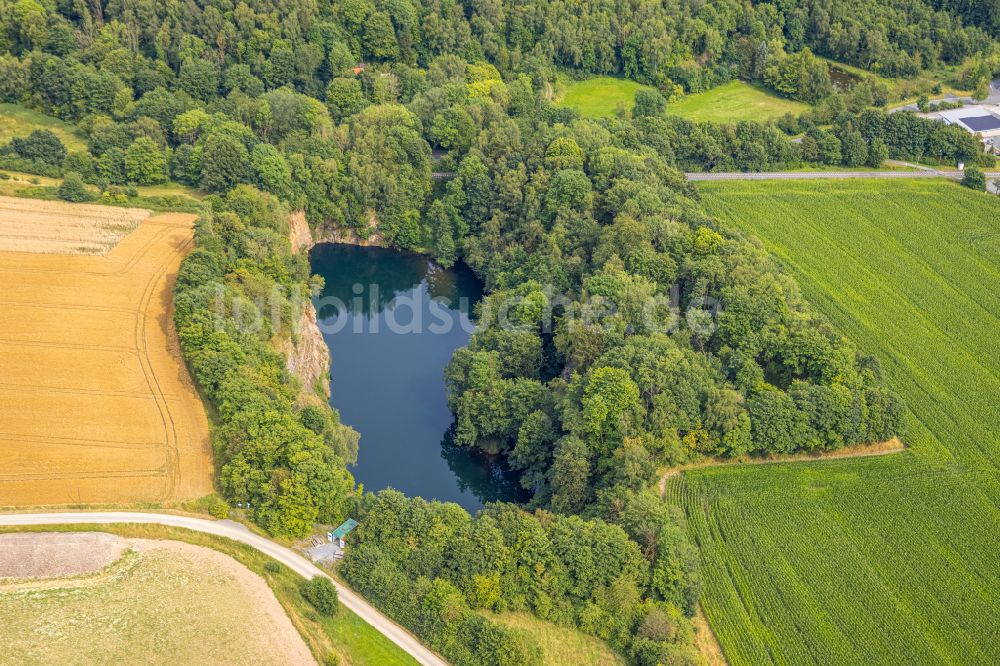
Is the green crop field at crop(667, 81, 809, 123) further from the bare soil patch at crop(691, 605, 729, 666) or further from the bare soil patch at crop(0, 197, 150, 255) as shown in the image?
the bare soil patch at crop(691, 605, 729, 666)

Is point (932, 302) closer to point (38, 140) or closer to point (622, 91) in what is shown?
point (622, 91)

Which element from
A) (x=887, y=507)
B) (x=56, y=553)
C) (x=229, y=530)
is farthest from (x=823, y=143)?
(x=56, y=553)

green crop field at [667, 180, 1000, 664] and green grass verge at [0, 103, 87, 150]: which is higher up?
green grass verge at [0, 103, 87, 150]

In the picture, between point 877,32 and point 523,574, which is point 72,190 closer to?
point 523,574

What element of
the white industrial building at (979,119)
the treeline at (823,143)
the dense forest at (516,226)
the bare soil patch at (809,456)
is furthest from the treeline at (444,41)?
the bare soil patch at (809,456)

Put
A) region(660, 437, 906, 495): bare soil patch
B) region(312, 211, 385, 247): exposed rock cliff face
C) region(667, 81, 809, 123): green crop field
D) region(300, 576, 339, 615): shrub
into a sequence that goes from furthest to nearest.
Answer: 1. region(667, 81, 809, 123): green crop field
2. region(312, 211, 385, 247): exposed rock cliff face
3. region(660, 437, 906, 495): bare soil patch
4. region(300, 576, 339, 615): shrub

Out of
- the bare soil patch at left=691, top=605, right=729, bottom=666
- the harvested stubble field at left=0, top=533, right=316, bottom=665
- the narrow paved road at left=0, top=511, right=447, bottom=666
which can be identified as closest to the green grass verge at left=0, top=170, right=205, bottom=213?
the narrow paved road at left=0, top=511, right=447, bottom=666

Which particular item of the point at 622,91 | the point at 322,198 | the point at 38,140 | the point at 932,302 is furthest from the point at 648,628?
the point at 622,91

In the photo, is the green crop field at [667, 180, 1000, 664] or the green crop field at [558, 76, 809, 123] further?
the green crop field at [558, 76, 809, 123]
